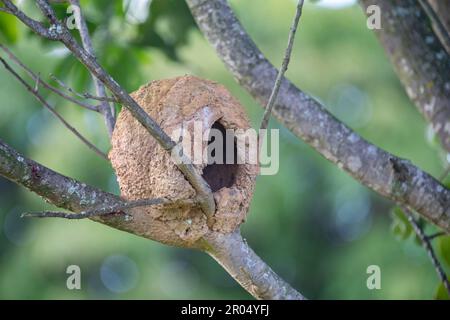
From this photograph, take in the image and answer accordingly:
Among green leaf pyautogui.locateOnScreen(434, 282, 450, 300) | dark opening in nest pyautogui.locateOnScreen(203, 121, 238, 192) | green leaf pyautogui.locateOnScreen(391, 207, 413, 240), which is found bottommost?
green leaf pyautogui.locateOnScreen(434, 282, 450, 300)

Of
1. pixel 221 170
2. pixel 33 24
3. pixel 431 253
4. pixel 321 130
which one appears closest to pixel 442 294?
pixel 431 253

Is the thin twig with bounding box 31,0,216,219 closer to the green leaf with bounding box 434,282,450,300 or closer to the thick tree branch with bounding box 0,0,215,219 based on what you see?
the thick tree branch with bounding box 0,0,215,219

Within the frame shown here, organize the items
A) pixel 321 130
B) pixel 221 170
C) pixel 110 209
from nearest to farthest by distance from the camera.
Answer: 1. pixel 110 209
2. pixel 221 170
3. pixel 321 130

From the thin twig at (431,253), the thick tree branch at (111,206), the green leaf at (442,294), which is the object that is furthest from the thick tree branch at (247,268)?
the green leaf at (442,294)

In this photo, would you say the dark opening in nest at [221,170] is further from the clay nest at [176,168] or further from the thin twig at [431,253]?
the thin twig at [431,253]

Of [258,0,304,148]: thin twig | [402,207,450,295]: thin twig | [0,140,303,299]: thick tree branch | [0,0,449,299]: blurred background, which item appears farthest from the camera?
[0,0,449,299]: blurred background

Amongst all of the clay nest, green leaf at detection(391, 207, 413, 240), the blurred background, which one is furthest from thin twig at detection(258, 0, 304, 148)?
the blurred background

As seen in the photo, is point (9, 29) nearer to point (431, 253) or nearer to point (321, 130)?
point (321, 130)
